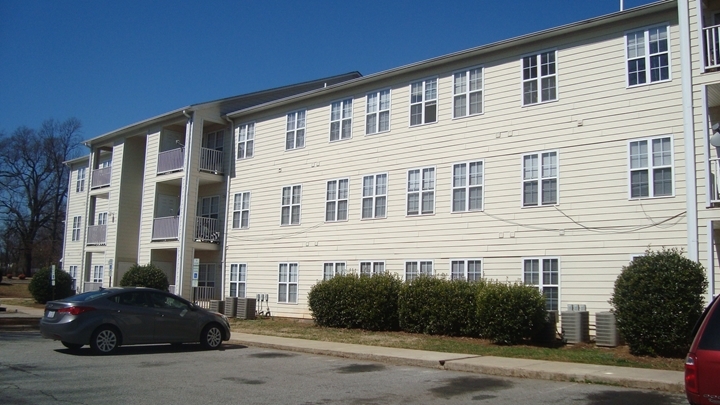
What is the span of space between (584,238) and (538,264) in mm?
A: 1583

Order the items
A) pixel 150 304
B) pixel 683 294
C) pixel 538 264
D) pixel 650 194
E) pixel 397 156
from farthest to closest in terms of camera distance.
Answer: pixel 397 156 < pixel 538 264 < pixel 650 194 < pixel 150 304 < pixel 683 294

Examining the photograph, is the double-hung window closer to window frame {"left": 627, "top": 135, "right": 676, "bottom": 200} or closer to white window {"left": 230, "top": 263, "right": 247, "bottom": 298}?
white window {"left": 230, "top": 263, "right": 247, "bottom": 298}

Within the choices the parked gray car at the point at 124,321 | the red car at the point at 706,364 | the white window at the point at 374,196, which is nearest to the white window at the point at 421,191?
the white window at the point at 374,196

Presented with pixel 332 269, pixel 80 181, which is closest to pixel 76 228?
pixel 80 181

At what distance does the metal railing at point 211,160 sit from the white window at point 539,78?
16.1 m

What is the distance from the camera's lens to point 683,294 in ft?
46.8

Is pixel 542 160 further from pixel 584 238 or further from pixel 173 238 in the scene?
pixel 173 238

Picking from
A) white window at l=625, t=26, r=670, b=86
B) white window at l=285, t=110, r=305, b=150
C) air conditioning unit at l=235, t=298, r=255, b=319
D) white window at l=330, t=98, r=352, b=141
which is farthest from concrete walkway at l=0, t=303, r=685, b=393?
white window at l=285, t=110, r=305, b=150

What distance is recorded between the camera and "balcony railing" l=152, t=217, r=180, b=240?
30400mm

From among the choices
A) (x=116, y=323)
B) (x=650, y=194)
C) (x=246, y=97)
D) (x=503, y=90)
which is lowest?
(x=116, y=323)

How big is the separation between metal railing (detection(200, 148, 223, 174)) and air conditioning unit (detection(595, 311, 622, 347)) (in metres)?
19.7

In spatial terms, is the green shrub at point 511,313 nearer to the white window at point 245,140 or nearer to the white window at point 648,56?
the white window at point 648,56

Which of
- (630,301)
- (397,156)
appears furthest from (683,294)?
(397,156)

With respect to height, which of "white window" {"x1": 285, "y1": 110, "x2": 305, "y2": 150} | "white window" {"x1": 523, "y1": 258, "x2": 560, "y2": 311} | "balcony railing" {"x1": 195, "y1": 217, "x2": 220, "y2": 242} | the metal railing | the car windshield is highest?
"white window" {"x1": 285, "y1": 110, "x2": 305, "y2": 150}
